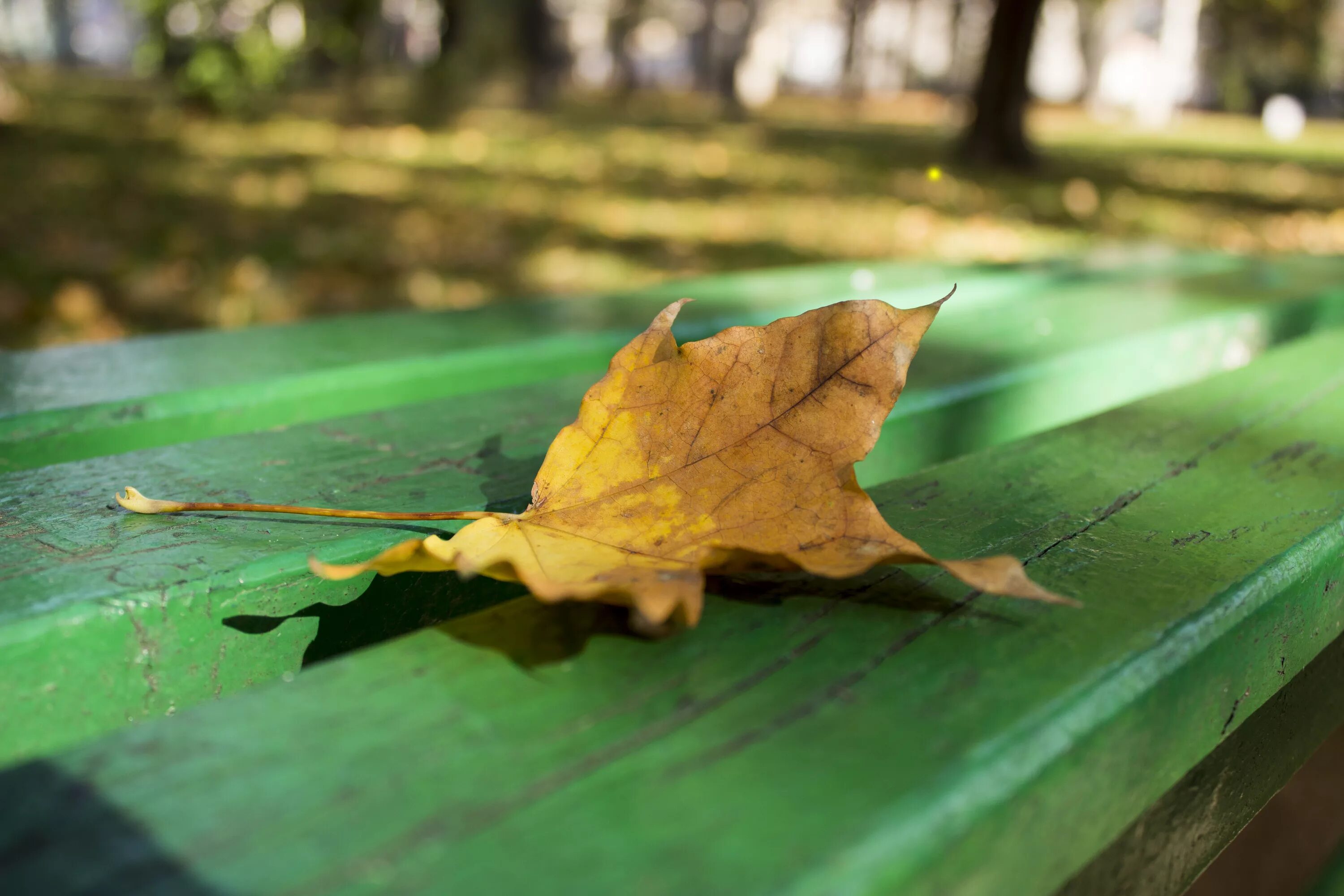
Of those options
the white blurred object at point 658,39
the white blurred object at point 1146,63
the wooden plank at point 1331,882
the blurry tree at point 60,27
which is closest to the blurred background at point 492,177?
the wooden plank at point 1331,882

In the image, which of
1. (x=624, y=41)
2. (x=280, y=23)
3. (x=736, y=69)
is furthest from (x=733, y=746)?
(x=624, y=41)

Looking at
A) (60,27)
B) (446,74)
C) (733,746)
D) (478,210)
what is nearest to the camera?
(733,746)

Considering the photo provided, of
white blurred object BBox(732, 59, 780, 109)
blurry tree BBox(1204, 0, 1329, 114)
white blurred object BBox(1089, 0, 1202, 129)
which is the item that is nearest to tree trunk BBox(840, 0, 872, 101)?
white blurred object BBox(732, 59, 780, 109)

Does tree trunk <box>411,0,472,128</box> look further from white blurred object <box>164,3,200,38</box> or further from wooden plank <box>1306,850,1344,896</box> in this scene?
wooden plank <box>1306,850,1344,896</box>

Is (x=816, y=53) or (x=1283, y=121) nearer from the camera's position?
(x=1283, y=121)

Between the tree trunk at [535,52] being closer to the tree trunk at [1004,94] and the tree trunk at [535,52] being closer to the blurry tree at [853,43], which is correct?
the tree trunk at [1004,94]

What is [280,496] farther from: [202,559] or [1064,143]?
[1064,143]

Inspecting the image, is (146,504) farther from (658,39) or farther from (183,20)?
(658,39)
